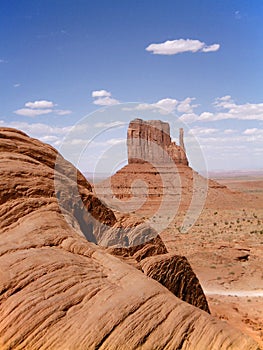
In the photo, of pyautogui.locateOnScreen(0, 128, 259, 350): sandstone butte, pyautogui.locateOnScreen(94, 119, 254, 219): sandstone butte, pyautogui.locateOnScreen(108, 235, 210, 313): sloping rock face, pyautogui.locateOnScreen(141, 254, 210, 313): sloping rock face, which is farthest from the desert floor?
pyautogui.locateOnScreen(94, 119, 254, 219): sandstone butte

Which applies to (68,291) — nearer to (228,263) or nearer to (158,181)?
(228,263)

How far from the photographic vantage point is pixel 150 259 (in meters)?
9.70

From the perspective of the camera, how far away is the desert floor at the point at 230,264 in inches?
563

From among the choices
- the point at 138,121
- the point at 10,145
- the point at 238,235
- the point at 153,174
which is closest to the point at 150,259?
the point at 10,145

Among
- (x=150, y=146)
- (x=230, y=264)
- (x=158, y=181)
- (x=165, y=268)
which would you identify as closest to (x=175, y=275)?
(x=165, y=268)

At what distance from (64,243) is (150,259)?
2916mm

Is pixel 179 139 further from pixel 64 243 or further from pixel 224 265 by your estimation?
pixel 64 243

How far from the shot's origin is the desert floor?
14.3 metres

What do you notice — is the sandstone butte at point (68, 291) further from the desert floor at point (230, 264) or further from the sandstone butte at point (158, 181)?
the sandstone butte at point (158, 181)

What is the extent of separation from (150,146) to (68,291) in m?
85.9

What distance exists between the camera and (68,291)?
6.26 meters

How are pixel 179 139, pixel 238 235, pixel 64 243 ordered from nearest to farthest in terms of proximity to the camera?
pixel 64 243 < pixel 238 235 < pixel 179 139

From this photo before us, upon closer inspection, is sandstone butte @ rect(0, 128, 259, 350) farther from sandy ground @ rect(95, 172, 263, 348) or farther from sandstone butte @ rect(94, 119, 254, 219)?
sandstone butte @ rect(94, 119, 254, 219)

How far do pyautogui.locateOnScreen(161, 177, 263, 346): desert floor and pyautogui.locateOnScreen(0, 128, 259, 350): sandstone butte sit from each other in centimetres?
591
